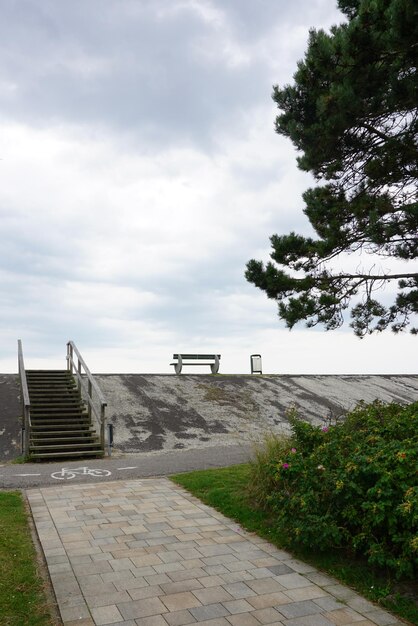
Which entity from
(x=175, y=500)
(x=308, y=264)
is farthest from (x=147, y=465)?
(x=308, y=264)

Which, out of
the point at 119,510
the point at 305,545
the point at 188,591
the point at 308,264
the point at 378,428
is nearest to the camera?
the point at 188,591

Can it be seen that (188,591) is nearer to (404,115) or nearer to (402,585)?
(402,585)

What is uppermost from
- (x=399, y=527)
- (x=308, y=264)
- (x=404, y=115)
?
(x=404, y=115)

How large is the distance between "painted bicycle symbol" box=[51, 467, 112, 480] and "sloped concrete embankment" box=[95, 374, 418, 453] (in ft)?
7.23

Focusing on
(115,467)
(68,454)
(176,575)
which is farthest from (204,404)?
(176,575)

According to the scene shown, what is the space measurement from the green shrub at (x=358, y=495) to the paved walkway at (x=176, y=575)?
1.21 feet

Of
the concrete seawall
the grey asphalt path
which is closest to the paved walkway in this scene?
the grey asphalt path

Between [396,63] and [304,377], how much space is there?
47.6 feet

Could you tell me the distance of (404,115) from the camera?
26.6ft

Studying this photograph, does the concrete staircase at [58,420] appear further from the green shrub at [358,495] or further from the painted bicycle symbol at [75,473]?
the green shrub at [358,495]

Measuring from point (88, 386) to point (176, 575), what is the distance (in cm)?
985

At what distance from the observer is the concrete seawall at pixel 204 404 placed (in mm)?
12695

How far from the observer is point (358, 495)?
4.68 meters

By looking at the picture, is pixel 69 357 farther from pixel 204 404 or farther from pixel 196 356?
pixel 196 356
